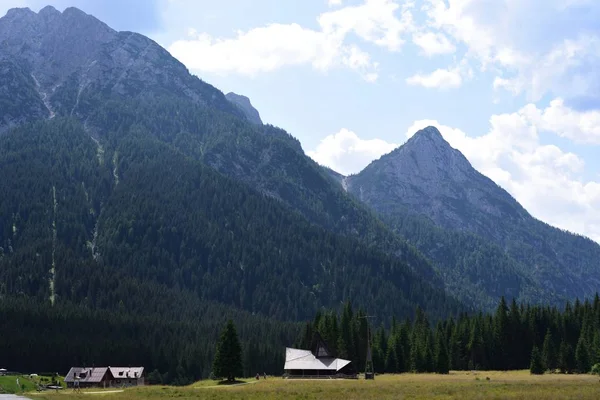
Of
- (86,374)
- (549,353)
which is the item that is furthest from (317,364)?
(86,374)

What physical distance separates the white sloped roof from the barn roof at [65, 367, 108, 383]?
53.1m

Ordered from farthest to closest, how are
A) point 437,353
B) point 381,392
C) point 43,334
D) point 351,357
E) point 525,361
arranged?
point 43,334
point 525,361
point 351,357
point 437,353
point 381,392

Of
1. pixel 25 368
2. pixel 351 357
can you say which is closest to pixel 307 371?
pixel 351 357

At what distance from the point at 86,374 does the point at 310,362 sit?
59759 millimetres

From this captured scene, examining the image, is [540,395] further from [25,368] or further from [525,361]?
[25,368]

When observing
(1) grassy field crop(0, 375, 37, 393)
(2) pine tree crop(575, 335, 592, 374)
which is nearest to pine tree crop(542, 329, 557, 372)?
(2) pine tree crop(575, 335, 592, 374)

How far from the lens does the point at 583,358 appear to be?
118438 millimetres

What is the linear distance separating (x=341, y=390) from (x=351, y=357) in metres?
56.0

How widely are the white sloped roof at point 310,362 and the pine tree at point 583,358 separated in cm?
4364

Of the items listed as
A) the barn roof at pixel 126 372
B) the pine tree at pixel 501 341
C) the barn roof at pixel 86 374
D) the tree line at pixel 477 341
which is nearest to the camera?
the tree line at pixel 477 341

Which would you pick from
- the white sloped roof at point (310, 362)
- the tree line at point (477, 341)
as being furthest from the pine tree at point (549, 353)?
the white sloped roof at point (310, 362)

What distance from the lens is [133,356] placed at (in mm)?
170000

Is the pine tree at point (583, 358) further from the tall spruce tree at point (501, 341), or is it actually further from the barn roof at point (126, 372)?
the barn roof at point (126, 372)

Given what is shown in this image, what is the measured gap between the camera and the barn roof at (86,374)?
456ft
